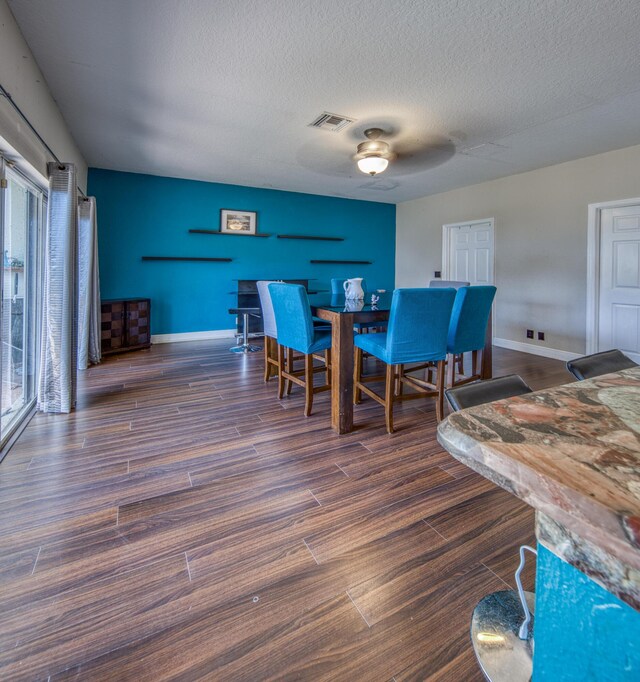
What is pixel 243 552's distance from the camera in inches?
56.7

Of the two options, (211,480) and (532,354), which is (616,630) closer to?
(211,480)

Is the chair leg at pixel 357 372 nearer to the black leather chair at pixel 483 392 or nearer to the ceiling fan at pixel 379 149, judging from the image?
the black leather chair at pixel 483 392

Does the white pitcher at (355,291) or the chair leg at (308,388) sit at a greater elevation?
the white pitcher at (355,291)

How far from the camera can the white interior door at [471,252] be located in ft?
18.8

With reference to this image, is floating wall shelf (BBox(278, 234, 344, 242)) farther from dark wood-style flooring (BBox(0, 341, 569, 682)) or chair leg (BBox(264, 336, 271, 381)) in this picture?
dark wood-style flooring (BBox(0, 341, 569, 682))

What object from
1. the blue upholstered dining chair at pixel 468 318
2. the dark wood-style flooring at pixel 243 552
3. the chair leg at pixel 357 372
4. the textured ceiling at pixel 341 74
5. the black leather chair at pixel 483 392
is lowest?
the dark wood-style flooring at pixel 243 552

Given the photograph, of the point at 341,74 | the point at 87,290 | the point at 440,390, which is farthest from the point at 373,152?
the point at 87,290

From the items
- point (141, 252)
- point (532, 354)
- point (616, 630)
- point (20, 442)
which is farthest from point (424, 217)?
point (616, 630)

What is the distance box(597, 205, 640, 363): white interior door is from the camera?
13.5 feet

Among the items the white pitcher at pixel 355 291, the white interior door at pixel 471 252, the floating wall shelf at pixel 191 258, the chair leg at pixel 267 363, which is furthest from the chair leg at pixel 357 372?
the floating wall shelf at pixel 191 258

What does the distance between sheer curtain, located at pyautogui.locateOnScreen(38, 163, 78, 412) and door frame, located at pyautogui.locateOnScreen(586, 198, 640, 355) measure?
17.3 ft

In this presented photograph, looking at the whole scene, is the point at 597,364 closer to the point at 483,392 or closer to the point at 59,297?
the point at 483,392

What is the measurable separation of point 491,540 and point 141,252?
5.60 metres

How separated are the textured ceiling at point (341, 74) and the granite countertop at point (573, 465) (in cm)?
229
